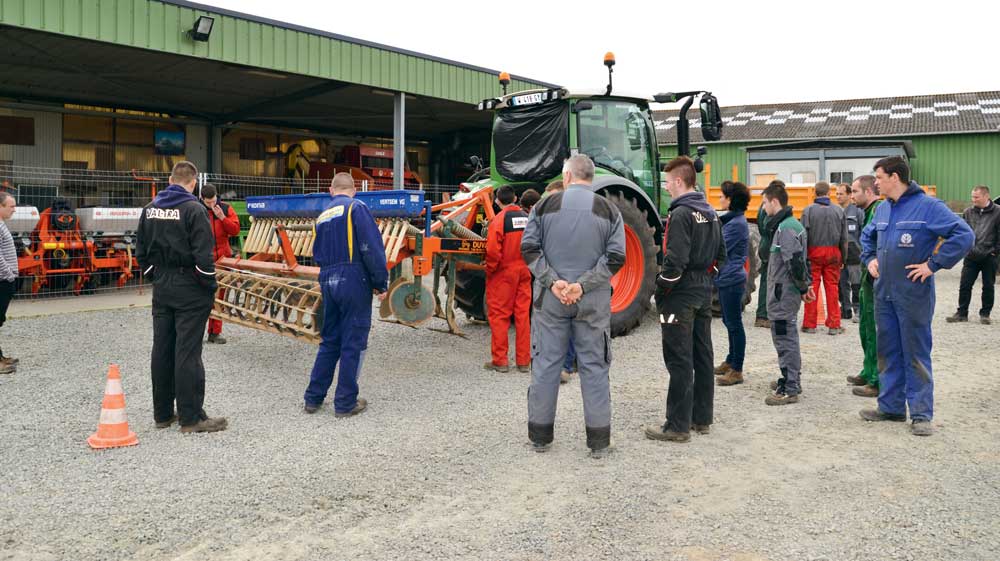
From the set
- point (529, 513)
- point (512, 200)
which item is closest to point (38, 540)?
point (529, 513)

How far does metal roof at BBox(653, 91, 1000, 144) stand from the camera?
79.8ft

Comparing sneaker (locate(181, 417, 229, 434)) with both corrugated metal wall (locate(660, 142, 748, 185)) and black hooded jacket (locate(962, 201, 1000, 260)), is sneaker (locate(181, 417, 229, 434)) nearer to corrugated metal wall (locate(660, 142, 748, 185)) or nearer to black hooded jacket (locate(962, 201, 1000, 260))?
black hooded jacket (locate(962, 201, 1000, 260))

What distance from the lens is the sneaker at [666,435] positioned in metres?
4.68

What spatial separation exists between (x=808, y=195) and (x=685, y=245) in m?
9.98

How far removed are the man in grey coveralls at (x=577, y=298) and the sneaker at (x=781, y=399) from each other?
178 cm

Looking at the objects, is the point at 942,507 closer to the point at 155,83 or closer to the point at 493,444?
the point at 493,444

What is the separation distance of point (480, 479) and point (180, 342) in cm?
217

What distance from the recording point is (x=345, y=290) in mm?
5254

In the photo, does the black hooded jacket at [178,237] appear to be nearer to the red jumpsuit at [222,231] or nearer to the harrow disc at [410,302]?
the harrow disc at [410,302]

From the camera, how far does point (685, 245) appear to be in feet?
15.3

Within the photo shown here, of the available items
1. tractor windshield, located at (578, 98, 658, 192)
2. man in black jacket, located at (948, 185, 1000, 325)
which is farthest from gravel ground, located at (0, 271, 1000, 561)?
man in black jacket, located at (948, 185, 1000, 325)

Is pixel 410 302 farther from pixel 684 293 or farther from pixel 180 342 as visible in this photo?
pixel 684 293

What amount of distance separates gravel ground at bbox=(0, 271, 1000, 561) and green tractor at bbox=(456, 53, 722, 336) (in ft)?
6.04

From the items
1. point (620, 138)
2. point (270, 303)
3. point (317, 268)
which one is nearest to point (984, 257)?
point (620, 138)
